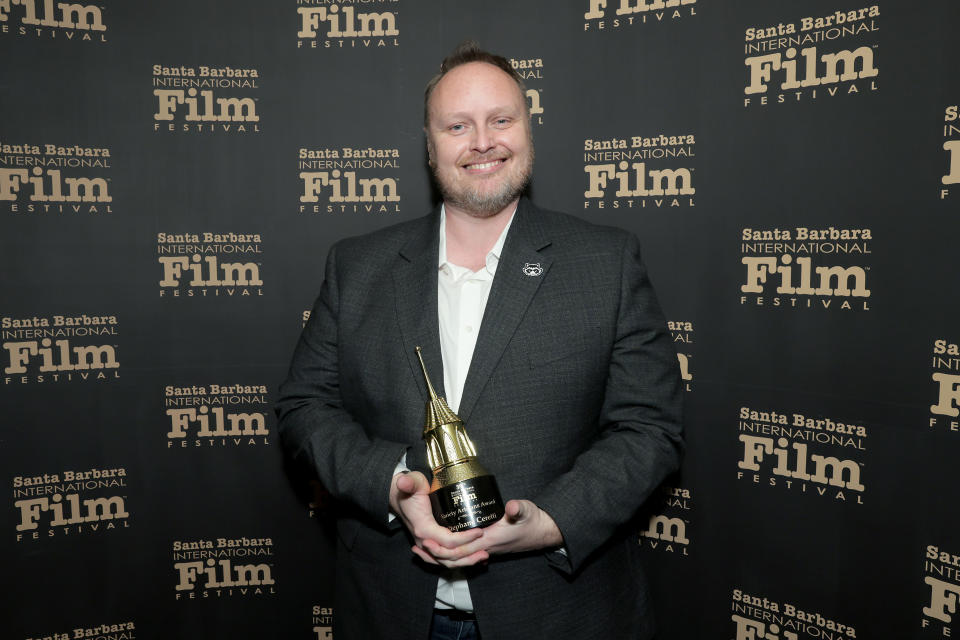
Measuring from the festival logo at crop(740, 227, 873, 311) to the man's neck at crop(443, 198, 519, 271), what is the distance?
700mm

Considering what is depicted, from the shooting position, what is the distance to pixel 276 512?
2189 mm

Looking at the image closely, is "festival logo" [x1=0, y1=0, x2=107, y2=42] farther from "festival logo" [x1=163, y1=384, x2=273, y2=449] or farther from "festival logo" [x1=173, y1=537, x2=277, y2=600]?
"festival logo" [x1=173, y1=537, x2=277, y2=600]

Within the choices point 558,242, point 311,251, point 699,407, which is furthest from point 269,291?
point 699,407

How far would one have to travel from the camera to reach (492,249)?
5.25 feet

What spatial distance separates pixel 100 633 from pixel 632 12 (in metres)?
2.52

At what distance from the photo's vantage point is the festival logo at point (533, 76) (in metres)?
2.02

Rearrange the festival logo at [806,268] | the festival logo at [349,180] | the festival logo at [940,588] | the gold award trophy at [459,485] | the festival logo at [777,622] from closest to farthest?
the gold award trophy at [459,485] → the festival logo at [940,588] → the festival logo at [806,268] → the festival logo at [777,622] → the festival logo at [349,180]

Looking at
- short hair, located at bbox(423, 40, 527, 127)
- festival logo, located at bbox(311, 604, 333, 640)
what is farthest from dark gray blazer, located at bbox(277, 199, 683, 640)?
festival logo, located at bbox(311, 604, 333, 640)

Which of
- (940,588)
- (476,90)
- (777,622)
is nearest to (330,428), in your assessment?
(476,90)

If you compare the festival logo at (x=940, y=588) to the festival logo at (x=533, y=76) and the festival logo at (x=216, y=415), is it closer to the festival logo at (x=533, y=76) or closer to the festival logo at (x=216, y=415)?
the festival logo at (x=533, y=76)

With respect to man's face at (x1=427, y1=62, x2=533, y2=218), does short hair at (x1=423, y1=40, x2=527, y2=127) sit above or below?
above

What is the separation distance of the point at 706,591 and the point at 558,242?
3.86 ft

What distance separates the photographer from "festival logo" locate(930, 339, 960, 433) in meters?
1.52

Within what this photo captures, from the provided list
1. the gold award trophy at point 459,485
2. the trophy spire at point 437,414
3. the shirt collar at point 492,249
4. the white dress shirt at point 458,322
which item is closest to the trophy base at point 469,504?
the gold award trophy at point 459,485
